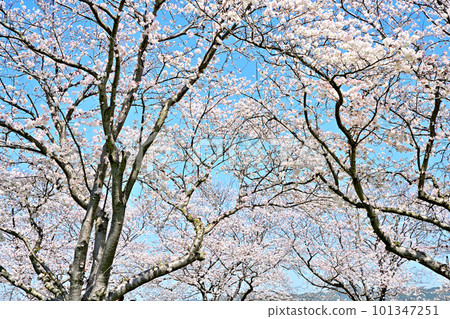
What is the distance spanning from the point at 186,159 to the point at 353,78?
130 inches

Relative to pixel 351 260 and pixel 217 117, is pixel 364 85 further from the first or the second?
pixel 351 260

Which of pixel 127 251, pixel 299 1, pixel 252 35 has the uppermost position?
pixel 299 1

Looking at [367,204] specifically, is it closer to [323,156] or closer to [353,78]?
[323,156]

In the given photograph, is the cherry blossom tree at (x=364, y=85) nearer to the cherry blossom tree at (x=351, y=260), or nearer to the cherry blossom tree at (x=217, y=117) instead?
the cherry blossom tree at (x=217, y=117)

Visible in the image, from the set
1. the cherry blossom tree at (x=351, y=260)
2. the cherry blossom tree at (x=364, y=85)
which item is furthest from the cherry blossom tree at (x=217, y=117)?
the cherry blossom tree at (x=351, y=260)

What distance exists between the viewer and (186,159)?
6.96 metres

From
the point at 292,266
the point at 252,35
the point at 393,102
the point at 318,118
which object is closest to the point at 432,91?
the point at 393,102

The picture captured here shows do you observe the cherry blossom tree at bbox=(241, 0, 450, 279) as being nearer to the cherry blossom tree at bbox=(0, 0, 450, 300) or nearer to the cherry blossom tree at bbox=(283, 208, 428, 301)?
the cherry blossom tree at bbox=(0, 0, 450, 300)

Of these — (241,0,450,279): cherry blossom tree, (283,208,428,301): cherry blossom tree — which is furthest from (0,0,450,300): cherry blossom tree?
(283,208,428,301): cherry blossom tree

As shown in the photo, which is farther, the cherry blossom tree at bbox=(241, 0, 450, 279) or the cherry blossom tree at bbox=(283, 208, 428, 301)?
the cherry blossom tree at bbox=(283, 208, 428, 301)
